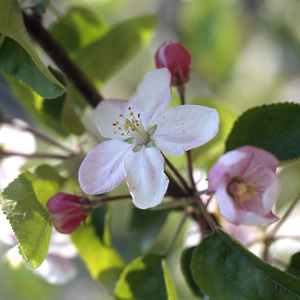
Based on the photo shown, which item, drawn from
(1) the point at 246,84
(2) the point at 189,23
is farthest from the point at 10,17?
(1) the point at 246,84

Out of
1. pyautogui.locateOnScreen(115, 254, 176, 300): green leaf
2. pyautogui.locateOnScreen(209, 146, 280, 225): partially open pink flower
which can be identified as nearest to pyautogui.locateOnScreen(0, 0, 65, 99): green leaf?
pyautogui.locateOnScreen(209, 146, 280, 225): partially open pink flower

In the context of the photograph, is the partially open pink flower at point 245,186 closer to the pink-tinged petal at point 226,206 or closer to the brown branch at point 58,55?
the pink-tinged petal at point 226,206

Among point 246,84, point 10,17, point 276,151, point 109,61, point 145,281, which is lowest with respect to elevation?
point 246,84

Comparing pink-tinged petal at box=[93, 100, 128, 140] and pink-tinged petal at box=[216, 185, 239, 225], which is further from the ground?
pink-tinged petal at box=[93, 100, 128, 140]

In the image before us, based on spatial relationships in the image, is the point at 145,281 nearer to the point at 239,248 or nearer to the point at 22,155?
the point at 239,248

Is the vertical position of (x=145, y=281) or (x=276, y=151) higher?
(x=276, y=151)

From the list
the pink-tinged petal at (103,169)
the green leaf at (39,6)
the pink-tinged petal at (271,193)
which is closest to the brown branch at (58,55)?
the green leaf at (39,6)

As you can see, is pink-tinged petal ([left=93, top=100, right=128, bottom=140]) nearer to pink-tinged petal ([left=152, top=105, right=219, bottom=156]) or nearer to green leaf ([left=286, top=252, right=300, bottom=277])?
pink-tinged petal ([left=152, top=105, right=219, bottom=156])
